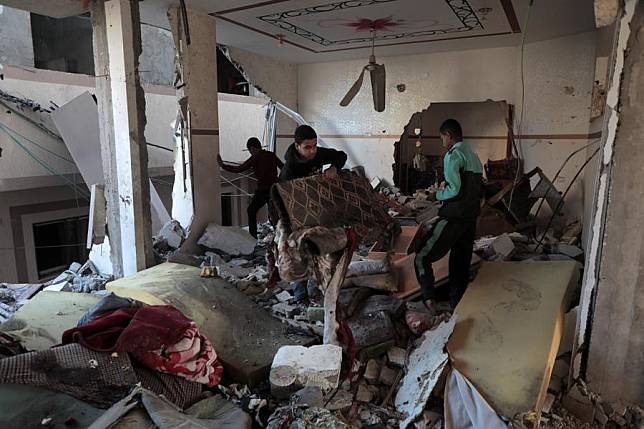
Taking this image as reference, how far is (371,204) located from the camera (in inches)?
131

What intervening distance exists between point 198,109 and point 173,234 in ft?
5.01

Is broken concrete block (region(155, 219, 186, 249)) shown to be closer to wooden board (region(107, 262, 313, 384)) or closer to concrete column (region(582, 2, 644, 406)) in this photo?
wooden board (region(107, 262, 313, 384))

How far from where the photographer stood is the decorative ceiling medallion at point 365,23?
4766 millimetres

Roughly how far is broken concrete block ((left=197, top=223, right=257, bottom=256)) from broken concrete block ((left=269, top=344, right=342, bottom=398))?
8.43 ft

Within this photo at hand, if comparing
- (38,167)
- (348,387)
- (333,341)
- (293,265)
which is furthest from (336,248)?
(38,167)

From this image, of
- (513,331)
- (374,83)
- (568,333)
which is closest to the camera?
(513,331)

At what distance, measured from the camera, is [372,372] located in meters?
2.88

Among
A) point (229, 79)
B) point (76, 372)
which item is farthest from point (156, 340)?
point (229, 79)

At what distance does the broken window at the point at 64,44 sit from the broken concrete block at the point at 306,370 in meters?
9.60

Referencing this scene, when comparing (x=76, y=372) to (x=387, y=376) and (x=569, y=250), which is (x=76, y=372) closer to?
(x=387, y=376)

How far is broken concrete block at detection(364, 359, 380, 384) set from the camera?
2850mm

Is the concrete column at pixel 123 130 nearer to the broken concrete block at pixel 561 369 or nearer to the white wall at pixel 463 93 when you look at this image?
the broken concrete block at pixel 561 369

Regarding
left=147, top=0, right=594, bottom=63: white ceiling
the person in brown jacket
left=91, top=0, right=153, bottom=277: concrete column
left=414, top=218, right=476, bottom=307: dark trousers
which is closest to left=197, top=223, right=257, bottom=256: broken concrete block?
the person in brown jacket

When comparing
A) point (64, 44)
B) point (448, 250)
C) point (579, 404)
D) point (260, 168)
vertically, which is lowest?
point (579, 404)
